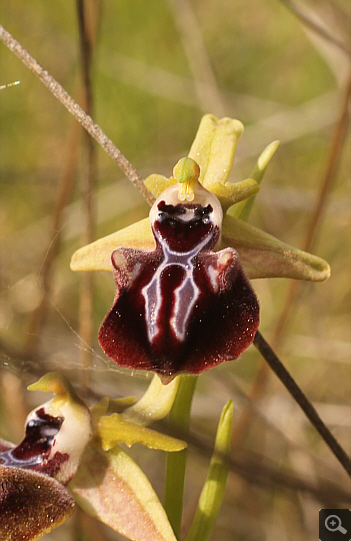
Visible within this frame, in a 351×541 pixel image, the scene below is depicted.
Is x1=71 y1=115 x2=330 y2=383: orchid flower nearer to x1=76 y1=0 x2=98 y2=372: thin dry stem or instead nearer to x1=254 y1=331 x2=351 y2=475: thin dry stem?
x1=254 y1=331 x2=351 y2=475: thin dry stem

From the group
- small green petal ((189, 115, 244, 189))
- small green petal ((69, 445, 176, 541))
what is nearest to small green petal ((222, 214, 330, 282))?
small green petal ((189, 115, 244, 189))

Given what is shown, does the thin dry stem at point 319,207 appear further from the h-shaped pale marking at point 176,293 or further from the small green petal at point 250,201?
the h-shaped pale marking at point 176,293

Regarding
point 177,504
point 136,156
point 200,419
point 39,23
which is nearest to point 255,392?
point 200,419

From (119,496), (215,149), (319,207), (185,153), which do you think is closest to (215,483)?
(119,496)

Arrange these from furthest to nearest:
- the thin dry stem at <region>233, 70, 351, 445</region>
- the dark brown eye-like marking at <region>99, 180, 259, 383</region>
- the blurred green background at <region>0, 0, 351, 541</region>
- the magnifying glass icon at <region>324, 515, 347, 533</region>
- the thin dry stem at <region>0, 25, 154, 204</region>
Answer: the blurred green background at <region>0, 0, 351, 541</region>, the thin dry stem at <region>233, 70, 351, 445</region>, the magnifying glass icon at <region>324, 515, 347, 533</region>, the thin dry stem at <region>0, 25, 154, 204</region>, the dark brown eye-like marking at <region>99, 180, 259, 383</region>

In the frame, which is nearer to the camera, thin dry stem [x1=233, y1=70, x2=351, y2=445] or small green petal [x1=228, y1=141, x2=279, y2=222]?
small green petal [x1=228, y1=141, x2=279, y2=222]

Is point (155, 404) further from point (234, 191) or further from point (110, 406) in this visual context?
point (234, 191)

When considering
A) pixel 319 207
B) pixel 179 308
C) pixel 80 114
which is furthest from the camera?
pixel 319 207
